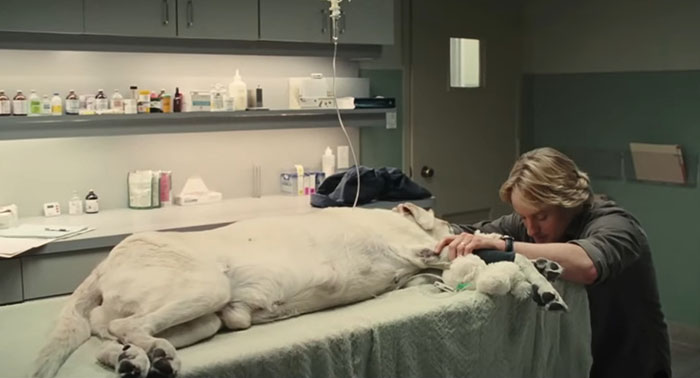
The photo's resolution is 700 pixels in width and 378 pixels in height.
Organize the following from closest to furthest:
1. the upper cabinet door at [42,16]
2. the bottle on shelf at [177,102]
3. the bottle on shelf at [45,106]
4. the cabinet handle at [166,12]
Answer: the upper cabinet door at [42,16]
the bottle on shelf at [45,106]
the cabinet handle at [166,12]
the bottle on shelf at [177,102]

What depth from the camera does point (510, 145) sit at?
5.06m

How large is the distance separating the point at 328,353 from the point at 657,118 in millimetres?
3362

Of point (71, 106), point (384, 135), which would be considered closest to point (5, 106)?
point (71, 106)

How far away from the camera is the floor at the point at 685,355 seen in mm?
3757

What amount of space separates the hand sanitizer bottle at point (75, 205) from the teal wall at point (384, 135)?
5.19ft

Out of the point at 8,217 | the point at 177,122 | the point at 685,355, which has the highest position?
the point at 177,122

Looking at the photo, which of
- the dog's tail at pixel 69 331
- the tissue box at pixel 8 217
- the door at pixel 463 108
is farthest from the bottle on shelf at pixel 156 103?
the dog's tail at pixel 69 331

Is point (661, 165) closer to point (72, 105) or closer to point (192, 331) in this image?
point (72, 105)

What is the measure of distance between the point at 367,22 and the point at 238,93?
80 centimetres

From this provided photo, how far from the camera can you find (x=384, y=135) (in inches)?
173

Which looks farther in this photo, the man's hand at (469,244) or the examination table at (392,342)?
the man's hand at (469,244)

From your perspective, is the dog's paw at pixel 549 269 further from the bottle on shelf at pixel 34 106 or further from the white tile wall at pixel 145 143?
the white tile wall at pixel 145 143

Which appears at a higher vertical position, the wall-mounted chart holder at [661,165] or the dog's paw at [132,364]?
the wall-mounted chart holder at [661,165]

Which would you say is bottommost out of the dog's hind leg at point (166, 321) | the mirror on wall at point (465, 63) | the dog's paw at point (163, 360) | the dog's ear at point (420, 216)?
the dog's paw at point (163, 360)
